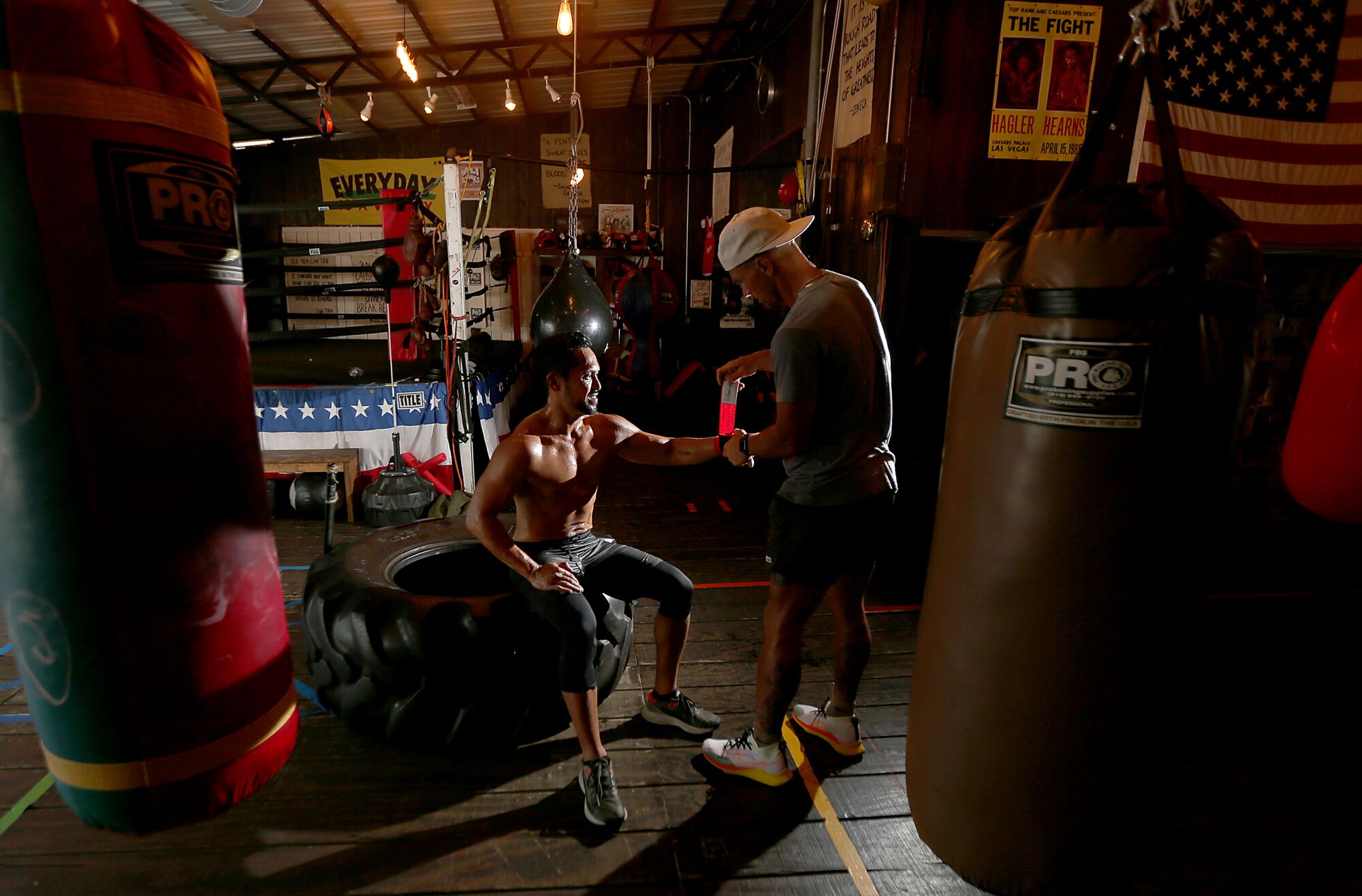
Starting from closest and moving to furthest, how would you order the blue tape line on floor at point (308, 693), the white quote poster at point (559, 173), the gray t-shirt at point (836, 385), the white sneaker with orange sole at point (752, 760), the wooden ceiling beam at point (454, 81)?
the gray t-shirt at point (836, 385) < the white sneaker with orange sole at point (752, 760) < the blue tape line on floor at point (308, 693) < the wooden ceiling beam at point (454, 81) < the white quote poster at point (559, 173)

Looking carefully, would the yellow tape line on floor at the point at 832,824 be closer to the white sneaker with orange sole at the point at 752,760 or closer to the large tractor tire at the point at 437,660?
the white sneaker with orange sole at the point at 752,760

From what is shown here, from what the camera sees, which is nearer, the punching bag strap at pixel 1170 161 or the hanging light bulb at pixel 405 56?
the punching bag strap at pixel 1170 161

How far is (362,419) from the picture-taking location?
5145mm

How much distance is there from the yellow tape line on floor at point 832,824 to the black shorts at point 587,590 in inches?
26.1

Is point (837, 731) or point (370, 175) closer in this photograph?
point (837, 731)

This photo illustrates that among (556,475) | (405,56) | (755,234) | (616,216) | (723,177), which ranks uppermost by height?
(405,56)

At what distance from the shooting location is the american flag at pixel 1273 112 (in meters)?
3.60

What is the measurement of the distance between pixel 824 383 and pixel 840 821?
1434 mm

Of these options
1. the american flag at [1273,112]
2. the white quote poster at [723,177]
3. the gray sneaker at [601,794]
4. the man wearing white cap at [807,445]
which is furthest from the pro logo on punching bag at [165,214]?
the white quote poster at [723,177]

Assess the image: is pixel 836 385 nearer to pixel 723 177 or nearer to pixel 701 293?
pixel 701 293

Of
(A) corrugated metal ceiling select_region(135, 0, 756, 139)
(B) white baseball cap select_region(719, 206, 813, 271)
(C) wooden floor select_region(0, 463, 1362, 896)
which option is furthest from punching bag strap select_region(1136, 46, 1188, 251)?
(A) corrugated metal ceiling select_region(135, 0, 756, 139)

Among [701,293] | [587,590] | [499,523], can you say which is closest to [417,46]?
[701,293]

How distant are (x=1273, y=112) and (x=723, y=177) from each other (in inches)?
274

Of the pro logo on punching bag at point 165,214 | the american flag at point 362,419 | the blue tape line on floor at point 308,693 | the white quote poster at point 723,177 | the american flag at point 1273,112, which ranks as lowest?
the blue tape line on floor at point 308,693
